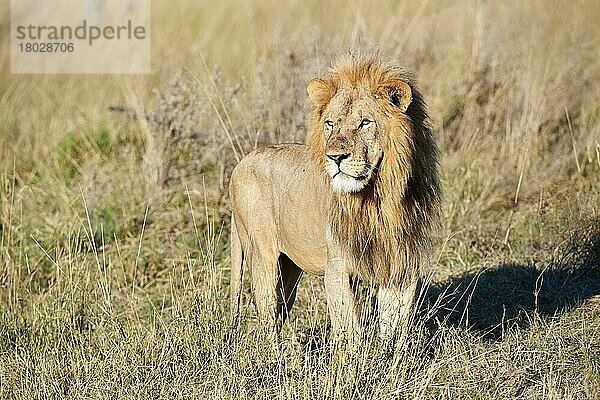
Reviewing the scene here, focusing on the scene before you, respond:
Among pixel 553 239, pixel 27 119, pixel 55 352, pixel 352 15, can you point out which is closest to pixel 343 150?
pixel 55 352

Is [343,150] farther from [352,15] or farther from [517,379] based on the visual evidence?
[352,15]

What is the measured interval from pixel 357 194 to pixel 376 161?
0.78ft

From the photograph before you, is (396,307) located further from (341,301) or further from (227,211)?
(227,211)

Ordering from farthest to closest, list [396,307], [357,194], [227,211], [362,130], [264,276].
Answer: [227,211] < [264,276] < [396,307] < [357,194] < [362,130]

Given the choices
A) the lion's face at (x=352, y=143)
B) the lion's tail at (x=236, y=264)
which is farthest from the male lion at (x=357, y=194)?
the lion's tail at (x=236, y=264)

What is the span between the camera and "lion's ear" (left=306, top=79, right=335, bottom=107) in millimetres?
4266

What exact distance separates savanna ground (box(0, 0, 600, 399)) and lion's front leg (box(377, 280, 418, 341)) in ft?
0.30

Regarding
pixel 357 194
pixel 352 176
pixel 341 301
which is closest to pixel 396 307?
pixel 341 301

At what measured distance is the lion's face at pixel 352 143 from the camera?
4027 mm

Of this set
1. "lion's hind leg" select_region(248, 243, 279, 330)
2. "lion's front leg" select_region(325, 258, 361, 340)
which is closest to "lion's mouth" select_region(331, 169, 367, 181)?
"lion's front leg" select_region(325, 258, 361, 340)

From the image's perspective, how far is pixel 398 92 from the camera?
414 centimetres

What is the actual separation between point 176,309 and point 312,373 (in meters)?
0.77

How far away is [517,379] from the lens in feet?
13.9

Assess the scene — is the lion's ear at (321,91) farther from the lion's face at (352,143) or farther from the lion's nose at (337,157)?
the lion's nose at (337,157)
